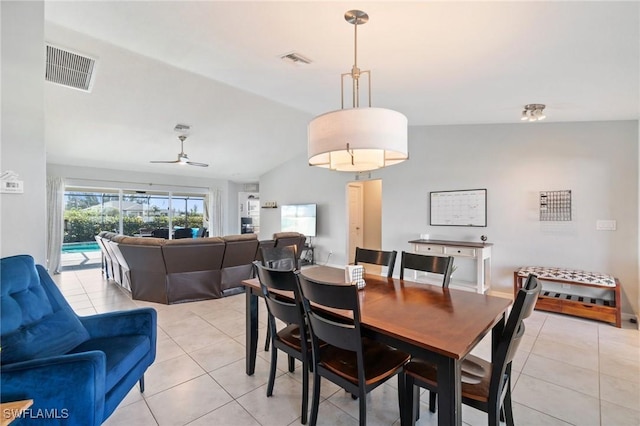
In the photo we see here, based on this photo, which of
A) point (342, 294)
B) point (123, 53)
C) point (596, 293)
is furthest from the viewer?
point (596, 293)

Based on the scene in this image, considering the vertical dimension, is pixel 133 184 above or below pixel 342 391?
above

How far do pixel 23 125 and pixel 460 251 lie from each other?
4.87 m

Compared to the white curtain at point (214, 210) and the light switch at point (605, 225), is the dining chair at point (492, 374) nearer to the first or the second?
the light switch at point (605, 225)

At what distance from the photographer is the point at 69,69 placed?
3.25 metres

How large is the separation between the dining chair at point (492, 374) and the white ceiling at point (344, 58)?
163 cm

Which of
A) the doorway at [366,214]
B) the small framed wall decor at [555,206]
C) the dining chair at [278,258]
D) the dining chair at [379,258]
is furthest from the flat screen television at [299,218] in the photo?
the small framed wall decor at [555,206]

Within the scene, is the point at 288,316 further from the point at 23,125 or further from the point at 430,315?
the point at 23,125

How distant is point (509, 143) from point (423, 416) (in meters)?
3.90

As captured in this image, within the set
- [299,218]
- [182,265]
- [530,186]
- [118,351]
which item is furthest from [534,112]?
[299,218]

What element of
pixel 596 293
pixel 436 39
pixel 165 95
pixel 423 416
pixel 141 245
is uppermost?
pixel 165 95

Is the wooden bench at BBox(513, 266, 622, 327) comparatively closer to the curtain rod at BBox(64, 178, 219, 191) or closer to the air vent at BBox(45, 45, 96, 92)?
the air vent at BBox(45, 45, 96, 92)

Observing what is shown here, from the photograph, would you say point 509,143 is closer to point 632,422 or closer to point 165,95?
point 632,422

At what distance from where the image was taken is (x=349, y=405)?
192 centimetres

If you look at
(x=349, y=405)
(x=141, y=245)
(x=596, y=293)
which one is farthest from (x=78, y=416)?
(x=596, y=293)
